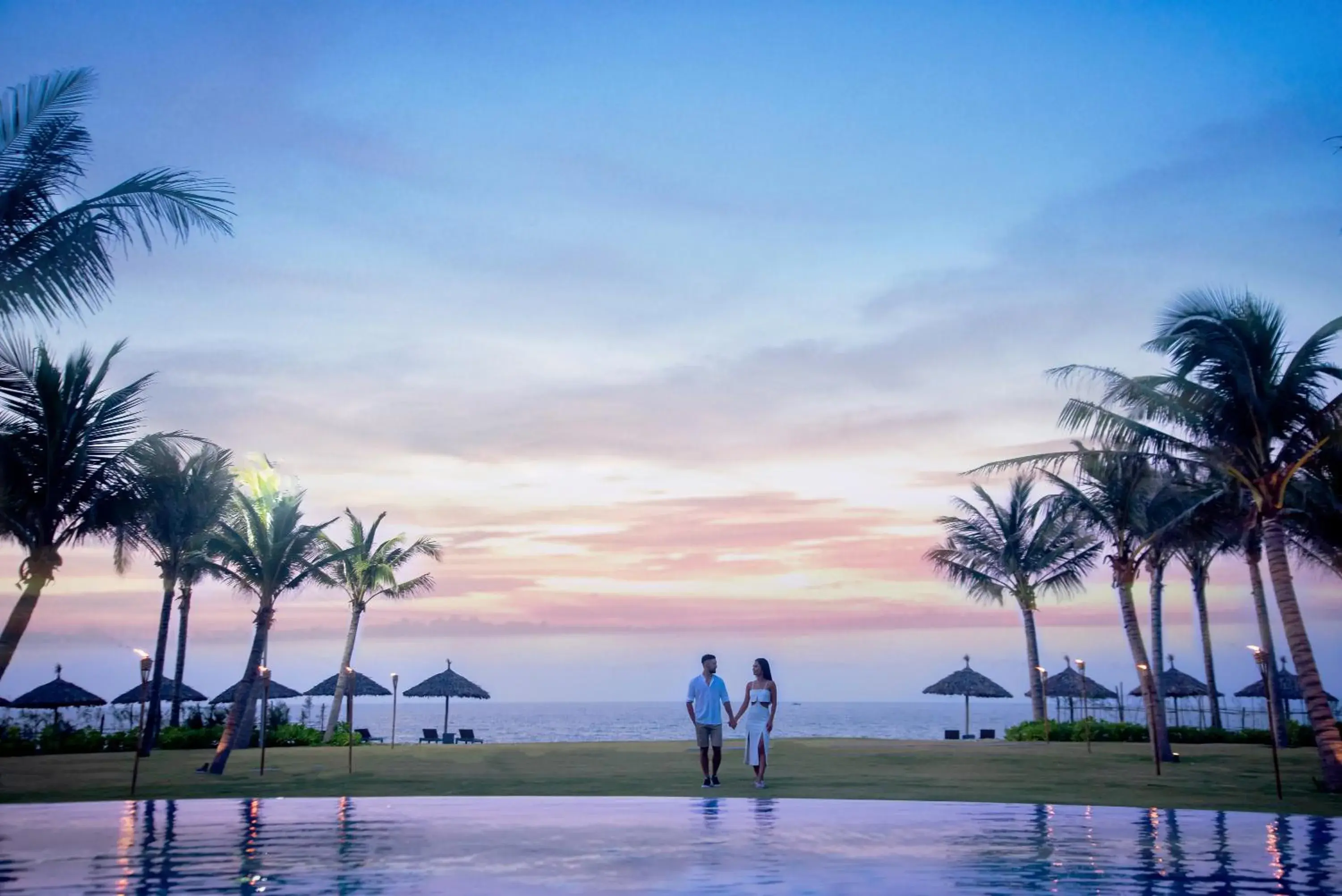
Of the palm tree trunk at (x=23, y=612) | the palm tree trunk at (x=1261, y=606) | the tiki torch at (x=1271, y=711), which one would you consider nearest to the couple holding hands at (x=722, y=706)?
the tiki torch at (x=1271, y=711)

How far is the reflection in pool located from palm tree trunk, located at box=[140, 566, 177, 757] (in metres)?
17.2

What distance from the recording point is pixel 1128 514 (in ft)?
78.3

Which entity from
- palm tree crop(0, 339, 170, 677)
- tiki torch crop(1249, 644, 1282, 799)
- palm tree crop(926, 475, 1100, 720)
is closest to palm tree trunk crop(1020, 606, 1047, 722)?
palm tree crop(926, 475, 1100, 720)

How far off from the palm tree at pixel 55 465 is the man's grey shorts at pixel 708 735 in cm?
1090

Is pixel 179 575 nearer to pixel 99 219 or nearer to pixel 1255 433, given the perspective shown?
pixel 99 219

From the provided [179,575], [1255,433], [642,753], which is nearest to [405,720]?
[179,575]

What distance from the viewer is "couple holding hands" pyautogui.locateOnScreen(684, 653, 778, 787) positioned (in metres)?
14.8

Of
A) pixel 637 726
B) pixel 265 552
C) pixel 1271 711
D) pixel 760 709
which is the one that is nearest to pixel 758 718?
pixel 760 709

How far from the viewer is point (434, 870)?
8250 millimetres

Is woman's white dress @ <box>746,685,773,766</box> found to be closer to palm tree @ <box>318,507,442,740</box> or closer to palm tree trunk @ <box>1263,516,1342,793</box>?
palm tree trunk @ <box>1263,516,1342,793</box>

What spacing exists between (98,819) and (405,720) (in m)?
168

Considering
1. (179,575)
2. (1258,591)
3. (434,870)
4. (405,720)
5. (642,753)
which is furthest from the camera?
(405,720)

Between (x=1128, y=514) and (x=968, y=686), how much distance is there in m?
22.0

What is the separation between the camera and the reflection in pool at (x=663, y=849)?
25.1ft
